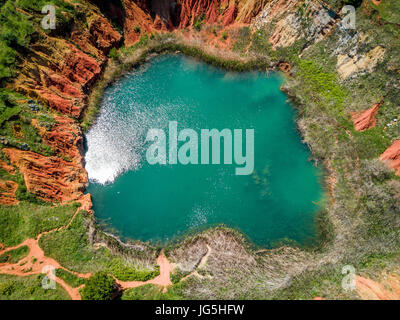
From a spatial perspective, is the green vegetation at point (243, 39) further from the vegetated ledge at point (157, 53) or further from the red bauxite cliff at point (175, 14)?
the red bauxite cliff at point (175, 14)

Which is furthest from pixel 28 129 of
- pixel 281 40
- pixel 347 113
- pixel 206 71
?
pixel 347 113

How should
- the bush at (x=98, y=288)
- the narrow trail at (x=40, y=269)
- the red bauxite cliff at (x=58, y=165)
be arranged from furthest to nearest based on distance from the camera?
the red bauxite cliff at (x=58, y=165) < the narrow trail at (x=40, y=269) < the bush at (x=98, y=288)

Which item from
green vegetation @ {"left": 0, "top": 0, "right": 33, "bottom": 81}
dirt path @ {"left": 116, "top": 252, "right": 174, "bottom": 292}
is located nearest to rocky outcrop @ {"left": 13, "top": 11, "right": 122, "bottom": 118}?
green vegetation @ {"left": 0, "top": 0, "right": 33, "bottom": 81}

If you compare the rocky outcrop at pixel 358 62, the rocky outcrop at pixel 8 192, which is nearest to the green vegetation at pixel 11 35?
the rocky outcrop at pixel 8 192

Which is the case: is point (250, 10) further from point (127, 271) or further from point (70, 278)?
point (70, 278)

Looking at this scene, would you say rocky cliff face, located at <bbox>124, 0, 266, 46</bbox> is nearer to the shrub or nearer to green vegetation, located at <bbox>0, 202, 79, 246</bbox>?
green vegetation, located at <bbox>0, 202, 79, 246</bbox>

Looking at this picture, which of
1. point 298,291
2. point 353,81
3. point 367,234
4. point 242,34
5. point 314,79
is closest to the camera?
point 298,291

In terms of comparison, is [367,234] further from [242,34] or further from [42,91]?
[42,91]
